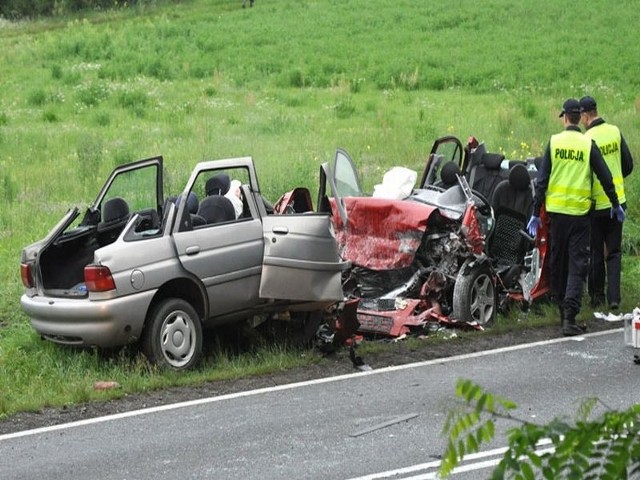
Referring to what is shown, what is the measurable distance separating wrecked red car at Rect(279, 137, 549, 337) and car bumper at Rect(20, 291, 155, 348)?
7.67 ft

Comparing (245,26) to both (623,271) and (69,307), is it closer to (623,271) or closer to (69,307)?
(623,271)

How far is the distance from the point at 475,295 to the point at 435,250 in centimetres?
57

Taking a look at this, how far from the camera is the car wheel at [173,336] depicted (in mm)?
9820

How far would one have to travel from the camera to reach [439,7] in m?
48.1

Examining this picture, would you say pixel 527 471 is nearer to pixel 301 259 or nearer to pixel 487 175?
pixel 301 259

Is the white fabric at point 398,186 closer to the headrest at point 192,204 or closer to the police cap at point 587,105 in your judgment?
the police cap at point 587,105

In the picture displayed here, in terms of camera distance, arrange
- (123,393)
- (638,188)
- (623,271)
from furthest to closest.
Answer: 1. (638,188)
2. (623,271)
3. (123,393)

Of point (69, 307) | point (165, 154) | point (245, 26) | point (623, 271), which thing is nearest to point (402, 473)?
point (69, 307)

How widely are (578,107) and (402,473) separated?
5109mm

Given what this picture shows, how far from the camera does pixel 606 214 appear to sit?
11.8m

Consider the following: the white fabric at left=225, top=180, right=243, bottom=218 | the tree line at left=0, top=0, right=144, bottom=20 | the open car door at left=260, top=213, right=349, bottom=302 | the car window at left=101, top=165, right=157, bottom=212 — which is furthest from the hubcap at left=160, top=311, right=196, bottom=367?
the tree line at left=0, top=0, right=144, bottom=20

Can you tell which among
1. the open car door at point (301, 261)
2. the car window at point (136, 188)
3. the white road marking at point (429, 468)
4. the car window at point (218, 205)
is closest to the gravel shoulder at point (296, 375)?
the open car door at point (301, 261)

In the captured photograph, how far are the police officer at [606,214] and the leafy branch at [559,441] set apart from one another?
29.9ft

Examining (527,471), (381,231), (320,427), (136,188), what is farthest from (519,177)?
(527,471)
